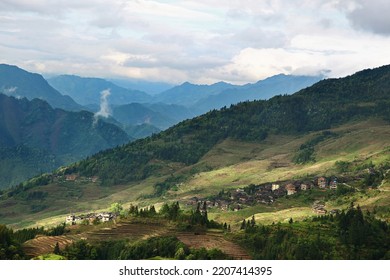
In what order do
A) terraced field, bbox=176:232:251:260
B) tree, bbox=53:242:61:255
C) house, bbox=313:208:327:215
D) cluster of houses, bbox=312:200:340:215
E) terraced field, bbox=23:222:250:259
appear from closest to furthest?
tree, bbox=53:242:61:255
terraced field, bbox=23:222:250:259
terraced field, bbox=176:232:251:260
cluster of houses, bbox=312:200:340:215
house, bbox=313:208:327:215

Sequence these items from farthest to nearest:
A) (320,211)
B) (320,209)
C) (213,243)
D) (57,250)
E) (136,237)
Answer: (320,209) → (320,211) → (136,237) → (213,243) → (57,250)

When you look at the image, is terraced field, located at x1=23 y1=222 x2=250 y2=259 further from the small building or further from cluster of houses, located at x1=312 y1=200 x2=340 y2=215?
the small building

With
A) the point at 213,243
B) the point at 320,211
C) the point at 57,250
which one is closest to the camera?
the point at 57,250

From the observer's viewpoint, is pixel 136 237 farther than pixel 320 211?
No

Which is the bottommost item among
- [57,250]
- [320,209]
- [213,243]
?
[320,209]

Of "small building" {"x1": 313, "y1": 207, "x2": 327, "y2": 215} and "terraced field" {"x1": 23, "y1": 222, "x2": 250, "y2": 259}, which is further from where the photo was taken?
"small building" {"x1": 313, "y1": 207, "x2": 327, "y2": 215}

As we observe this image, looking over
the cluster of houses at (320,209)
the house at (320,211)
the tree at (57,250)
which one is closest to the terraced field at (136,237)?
the tree at (57,250)

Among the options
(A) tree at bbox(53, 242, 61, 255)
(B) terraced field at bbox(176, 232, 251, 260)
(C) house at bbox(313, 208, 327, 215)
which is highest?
(A) tree at bbox(53, 242, 61, 255)

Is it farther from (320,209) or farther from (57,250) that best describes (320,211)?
(57,250)

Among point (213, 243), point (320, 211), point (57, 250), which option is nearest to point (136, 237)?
point (213, 243)

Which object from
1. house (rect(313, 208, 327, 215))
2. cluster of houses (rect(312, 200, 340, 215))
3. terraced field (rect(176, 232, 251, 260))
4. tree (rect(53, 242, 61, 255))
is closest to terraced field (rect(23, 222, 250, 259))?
terraced field (rect(176, 232, 251, 260))

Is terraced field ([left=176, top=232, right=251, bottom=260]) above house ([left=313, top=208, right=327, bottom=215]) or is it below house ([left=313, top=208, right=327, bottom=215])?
above

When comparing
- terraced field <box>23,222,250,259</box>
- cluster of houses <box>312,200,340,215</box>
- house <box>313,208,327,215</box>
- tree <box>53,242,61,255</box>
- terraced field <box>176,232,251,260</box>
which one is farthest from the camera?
house <box>313,208,327,215</box>

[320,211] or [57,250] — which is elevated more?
[57,250]
